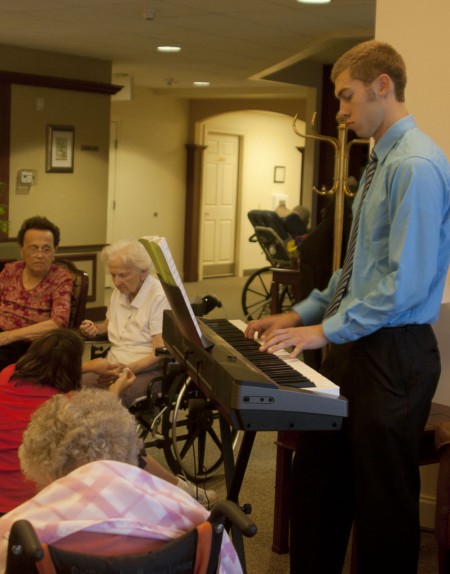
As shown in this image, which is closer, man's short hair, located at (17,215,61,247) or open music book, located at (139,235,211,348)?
open music book, located at (139,235,211,348)

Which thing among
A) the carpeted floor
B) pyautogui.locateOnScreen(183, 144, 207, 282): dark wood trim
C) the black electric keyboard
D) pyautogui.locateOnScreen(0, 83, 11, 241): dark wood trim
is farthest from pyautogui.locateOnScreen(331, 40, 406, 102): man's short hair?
pyautogui.locateOnScreen(183, 144, 207, 282): dark wood trim

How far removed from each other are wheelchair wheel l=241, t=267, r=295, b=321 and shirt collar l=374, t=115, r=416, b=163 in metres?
4.68

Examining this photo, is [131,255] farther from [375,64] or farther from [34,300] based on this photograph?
[375,64]

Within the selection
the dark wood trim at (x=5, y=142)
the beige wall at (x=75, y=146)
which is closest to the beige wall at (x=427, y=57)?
the beige wall at (x=75, y=146)

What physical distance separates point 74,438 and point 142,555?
1.14 ft

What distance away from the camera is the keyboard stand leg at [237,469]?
2.38m

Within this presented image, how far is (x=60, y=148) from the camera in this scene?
28.6ft

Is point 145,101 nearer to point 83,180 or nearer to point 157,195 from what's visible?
point 157,195

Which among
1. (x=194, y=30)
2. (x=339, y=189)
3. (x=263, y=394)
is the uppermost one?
(x=194, y=30)

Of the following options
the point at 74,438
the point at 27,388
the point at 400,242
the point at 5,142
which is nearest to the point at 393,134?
the point at 400,242

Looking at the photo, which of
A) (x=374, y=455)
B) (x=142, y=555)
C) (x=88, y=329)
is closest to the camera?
(x=142, y=555)

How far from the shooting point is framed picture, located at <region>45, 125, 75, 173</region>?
8633mm

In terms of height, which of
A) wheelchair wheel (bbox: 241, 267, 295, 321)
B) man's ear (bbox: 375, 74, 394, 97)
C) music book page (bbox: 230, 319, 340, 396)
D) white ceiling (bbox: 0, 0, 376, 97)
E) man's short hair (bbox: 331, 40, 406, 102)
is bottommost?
wheelchair wheel (bbox: 241, 267, 295, 321)

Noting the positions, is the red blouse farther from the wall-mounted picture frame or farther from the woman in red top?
the wall-mounted picture frame
